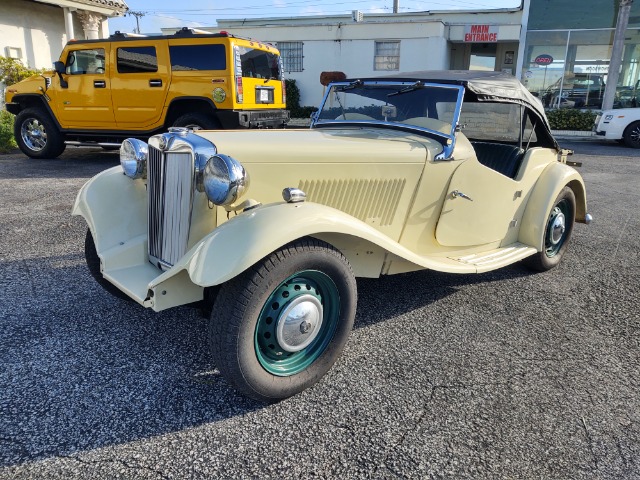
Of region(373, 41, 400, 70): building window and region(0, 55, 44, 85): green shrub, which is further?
region(373, 41, 400, 70): building window

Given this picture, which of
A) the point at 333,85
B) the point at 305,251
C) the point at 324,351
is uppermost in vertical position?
the point at 333,85

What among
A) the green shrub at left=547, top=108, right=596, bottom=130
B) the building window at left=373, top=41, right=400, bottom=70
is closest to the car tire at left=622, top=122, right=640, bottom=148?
the green shrub at left=547, top=108, right=596, bottom=130

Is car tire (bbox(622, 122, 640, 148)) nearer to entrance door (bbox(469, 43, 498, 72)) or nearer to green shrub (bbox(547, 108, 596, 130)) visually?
green shrub (bbox(547, 108, 596, 130))

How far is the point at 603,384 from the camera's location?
8.79 feet

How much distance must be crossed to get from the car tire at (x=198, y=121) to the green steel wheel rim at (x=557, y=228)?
6.01m

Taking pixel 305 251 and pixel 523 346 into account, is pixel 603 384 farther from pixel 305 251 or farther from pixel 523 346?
pixel 305 251

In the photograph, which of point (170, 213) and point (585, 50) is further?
point (585, 50)

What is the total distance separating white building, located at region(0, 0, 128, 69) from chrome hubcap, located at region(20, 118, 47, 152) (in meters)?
4.35

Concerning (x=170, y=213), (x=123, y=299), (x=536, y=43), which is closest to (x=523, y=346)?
(x=170, y=213)

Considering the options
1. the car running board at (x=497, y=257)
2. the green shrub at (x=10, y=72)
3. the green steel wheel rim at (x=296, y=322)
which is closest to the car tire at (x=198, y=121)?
the car running board at (x=497, y=257)

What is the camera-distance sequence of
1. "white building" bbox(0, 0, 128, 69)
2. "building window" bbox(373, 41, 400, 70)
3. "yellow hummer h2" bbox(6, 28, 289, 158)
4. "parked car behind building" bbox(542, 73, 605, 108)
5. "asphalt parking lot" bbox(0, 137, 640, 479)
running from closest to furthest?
"asphalt parking lot" bbox(0, 137, 640, 479) < "yellow hummer h2" bbox(6, 28, 289, 158) < "white building" bbox(0, 0, 128, 69) < "parked car behind building" bbox(542, 73, 605, 108) < "building window" bbox(373, 41, 400, 70)

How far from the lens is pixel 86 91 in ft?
29.5

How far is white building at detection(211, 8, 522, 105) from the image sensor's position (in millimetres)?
19344

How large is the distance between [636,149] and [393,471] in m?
14.2
